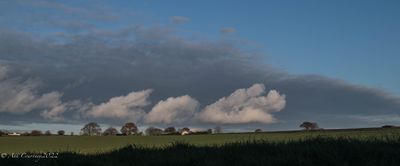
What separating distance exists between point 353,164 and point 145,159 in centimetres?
476

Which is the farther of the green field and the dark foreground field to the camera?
the green field

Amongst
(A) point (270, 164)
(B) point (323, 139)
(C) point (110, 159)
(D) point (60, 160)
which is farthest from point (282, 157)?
(D) point (60, 160)

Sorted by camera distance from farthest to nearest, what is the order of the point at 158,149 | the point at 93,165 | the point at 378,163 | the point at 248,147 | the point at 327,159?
the point at 158,149
the point at 248,147
the point at 93,165
the point at 327,159
the point at 378,163

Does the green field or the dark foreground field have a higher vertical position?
the green field

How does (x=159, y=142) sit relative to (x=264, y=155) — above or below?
above

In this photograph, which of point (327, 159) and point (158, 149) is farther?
point (158, 149)

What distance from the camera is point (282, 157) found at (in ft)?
37.9

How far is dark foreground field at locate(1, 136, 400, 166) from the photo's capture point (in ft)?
36.9

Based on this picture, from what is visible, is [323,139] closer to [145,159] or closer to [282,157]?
[282,157]

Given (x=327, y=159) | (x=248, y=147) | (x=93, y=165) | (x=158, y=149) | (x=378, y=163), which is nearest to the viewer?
(x=378, y=163)

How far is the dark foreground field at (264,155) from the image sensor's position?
11258 millimetres

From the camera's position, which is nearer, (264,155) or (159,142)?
(264,155)

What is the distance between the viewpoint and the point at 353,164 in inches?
427

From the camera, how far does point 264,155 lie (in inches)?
480
